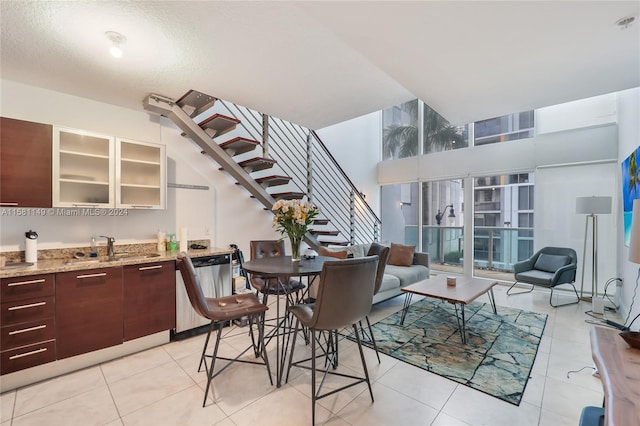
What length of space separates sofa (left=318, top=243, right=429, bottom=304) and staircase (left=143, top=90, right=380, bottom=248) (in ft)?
1.83

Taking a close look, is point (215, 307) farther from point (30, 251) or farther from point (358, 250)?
point (358, 250)

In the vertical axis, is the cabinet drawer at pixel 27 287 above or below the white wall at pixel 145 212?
below

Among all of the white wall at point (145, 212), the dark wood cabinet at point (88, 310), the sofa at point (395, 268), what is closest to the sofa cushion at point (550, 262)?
the sofa at point (395, 268)

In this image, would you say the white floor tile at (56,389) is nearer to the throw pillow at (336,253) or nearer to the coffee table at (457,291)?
the throw pillow at (336,253)

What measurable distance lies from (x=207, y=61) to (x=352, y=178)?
4422 mm

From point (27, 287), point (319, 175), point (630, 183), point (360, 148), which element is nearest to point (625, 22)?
point (630, 183)

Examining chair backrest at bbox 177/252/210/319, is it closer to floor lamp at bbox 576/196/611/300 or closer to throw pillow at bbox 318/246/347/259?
throw pillow at bbox 318/246/347/259

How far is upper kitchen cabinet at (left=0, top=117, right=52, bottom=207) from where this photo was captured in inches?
91.7

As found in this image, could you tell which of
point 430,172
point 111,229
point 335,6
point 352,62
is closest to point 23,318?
point 111,229

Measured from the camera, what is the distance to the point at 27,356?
220cm

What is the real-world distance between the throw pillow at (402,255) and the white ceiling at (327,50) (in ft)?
8.20

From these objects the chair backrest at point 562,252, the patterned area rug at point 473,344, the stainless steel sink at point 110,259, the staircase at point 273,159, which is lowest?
the patterned area rug at point 473,344

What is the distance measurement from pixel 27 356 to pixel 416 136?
700 cm

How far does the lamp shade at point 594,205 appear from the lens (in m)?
3.77
